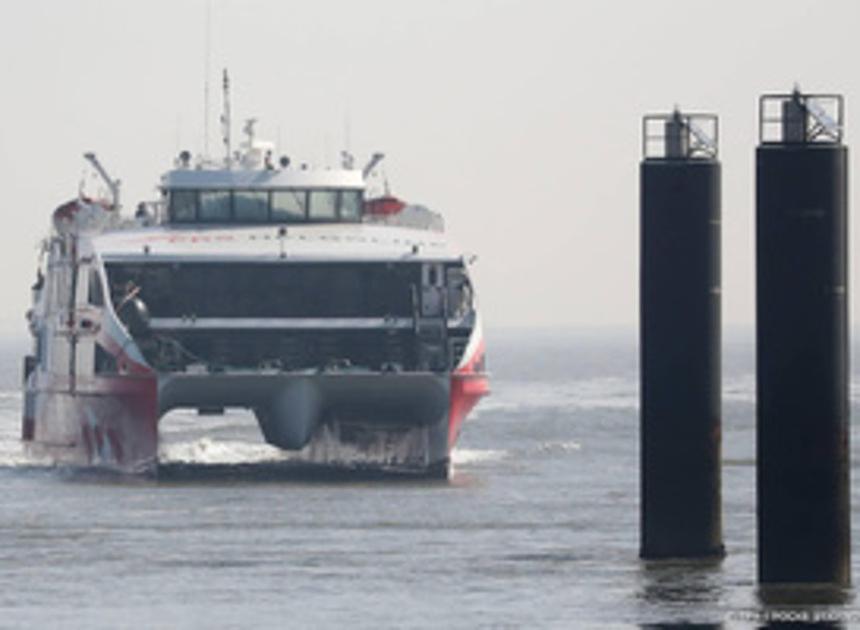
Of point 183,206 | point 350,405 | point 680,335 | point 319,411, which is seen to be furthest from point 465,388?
point 680,335

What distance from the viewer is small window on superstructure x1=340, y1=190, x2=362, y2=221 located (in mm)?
66625

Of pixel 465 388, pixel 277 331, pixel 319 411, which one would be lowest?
pixel 319 411

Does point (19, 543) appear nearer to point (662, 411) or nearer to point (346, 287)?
point (662, 411)

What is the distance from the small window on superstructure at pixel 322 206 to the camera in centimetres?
6625

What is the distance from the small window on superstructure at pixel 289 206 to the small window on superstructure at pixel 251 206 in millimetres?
188

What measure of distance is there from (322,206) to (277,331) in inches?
230

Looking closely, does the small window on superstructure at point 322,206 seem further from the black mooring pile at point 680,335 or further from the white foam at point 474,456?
the black mooring pile at point 680,335

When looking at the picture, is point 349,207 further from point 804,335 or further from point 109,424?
point 804,335

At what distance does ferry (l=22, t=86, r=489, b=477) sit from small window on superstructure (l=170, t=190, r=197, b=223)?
0.02 meters

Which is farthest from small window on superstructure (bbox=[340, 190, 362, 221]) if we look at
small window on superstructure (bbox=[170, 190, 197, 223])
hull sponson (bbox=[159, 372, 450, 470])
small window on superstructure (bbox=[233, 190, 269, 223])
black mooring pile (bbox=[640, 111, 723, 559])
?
black mooring pile (bbox=[640, 111, 723, 559])

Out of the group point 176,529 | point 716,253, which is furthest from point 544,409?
point 716,253

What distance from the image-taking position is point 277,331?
6112 centimetres

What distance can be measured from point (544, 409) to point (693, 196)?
62.0 meters

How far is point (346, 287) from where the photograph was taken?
204ft
